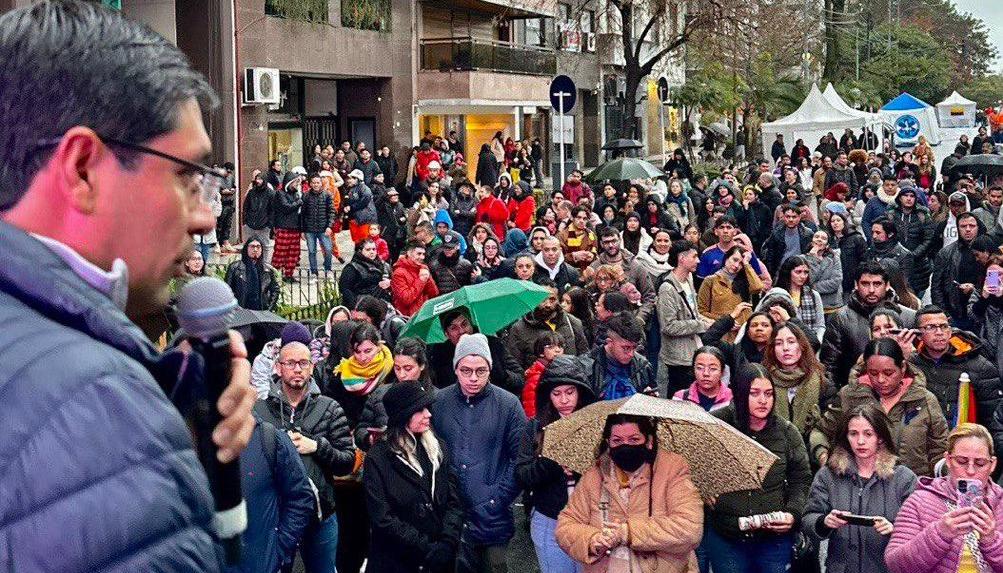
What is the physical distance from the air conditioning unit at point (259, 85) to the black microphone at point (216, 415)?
82.1ft

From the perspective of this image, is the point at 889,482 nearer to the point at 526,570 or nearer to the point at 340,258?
the point at 526,570

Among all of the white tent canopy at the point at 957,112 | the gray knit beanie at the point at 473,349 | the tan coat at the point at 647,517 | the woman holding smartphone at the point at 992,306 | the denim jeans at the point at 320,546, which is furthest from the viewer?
the white tent canopy at the point at 957,112

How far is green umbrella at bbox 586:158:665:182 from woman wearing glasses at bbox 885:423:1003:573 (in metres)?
16.7

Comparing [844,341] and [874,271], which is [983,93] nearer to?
[874,271]

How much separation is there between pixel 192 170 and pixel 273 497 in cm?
494

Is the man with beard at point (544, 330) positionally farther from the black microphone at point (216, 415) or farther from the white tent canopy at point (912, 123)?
the white tent canopy at point (912, 123)

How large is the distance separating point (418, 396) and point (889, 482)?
2382 millimetres

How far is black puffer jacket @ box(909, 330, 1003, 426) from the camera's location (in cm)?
861

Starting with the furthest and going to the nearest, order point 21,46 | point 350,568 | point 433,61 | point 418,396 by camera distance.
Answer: point 433,61, point 350,568, point 418,396, point 21,46

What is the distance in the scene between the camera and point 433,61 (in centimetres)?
3625

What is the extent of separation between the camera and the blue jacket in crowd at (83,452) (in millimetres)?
1271

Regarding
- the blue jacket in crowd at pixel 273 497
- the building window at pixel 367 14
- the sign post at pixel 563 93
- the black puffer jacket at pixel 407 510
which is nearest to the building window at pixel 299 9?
the building window at pixel 367 14

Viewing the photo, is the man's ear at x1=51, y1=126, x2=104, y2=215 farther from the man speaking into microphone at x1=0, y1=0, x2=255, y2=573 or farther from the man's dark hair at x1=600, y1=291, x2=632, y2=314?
the man's dark hair at x1=600, y1=291, x2=632, y2=314

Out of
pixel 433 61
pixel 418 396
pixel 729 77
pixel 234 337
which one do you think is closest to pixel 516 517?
pixel 418 396
